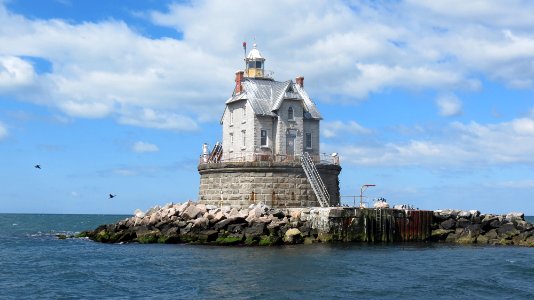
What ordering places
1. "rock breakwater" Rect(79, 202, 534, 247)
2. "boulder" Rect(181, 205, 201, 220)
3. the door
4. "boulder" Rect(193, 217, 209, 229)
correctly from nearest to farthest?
"rock breakwater" Rect(79, 202, 534, 247) → "boulder" Rect(193, 217, 209, 229) → "boulder" Rect(181, 205, 201, 220) → the door

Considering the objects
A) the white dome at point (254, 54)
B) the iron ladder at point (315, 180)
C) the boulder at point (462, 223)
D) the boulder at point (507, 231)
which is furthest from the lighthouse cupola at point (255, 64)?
the boulder at point (507, 231)

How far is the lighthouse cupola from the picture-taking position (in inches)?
1779

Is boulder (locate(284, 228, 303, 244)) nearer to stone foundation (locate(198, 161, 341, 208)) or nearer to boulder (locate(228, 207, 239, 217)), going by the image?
boulder (locate(228, 207, 239, 217))

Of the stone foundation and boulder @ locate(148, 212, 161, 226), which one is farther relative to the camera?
boulder @ locate(148, 212, 161, 226)

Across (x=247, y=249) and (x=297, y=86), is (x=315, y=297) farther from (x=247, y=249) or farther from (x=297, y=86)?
(x=297, y=86)

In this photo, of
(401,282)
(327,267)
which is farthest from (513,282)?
(327,267)

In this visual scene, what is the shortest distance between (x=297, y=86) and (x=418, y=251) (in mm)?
15471

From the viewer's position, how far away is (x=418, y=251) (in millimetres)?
34812

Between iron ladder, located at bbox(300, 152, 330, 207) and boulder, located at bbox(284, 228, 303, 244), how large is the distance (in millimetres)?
3917

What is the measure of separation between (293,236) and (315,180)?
220 inches

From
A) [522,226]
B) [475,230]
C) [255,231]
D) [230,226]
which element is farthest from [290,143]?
[522,226]

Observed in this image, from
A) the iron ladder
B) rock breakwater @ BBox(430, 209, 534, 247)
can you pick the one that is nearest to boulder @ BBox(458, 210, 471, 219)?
rock breakwater @ BBox(430, 209, 534, 247)

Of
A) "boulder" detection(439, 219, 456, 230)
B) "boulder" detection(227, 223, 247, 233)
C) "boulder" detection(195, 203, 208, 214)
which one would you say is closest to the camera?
"boulder" detection(227, 223, 247, 233)

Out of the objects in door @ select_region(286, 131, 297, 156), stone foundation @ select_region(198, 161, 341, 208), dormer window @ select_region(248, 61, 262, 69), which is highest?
dormer window @ select_region(248, 61, 262, 69)
